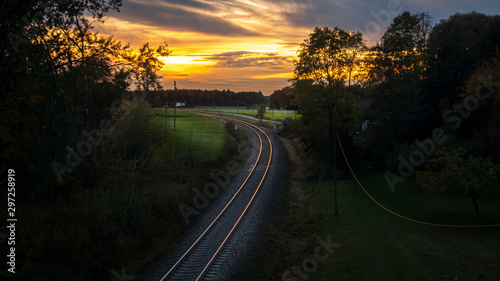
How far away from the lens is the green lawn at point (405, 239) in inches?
638

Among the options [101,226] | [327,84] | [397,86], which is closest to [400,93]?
[397,86]

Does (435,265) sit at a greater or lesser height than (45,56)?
lesser

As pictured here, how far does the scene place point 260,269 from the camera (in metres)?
18.0

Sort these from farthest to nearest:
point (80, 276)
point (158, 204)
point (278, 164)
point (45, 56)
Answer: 1. point (278, 164)
2. point (158, 204)
3. point (45, 56)
4. point (80, 276)

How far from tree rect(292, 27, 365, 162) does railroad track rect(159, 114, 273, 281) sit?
12199 millimetres

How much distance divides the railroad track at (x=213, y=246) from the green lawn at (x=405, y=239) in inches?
187

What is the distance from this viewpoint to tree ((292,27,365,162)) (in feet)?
137

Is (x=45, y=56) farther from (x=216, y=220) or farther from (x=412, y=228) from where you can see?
(x=412, y=228)

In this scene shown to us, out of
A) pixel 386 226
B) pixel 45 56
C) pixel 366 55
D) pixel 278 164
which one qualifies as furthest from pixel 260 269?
pixel 366 55

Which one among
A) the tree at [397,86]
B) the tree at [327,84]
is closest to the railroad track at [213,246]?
the tree at [327,84]

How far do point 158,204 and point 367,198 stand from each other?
16.9m

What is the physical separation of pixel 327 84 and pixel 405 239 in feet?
85.7

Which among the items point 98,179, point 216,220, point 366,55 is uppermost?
point 366,55

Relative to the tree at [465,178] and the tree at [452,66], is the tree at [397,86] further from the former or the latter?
the tree at [465,178]
